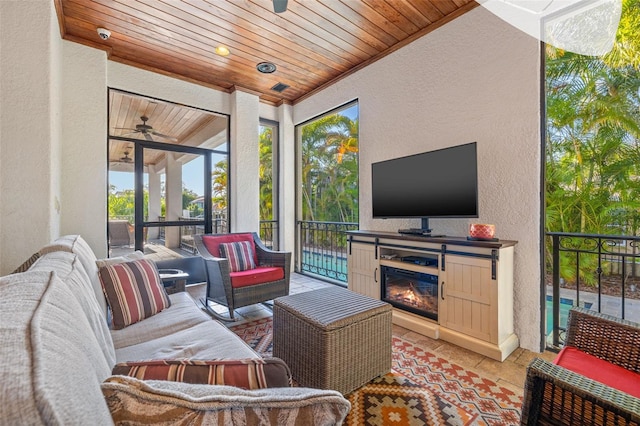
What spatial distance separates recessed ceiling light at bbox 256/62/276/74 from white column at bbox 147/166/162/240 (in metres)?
1.98

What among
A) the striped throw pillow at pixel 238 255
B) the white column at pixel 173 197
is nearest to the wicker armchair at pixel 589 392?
the striped throw pillow at pixel 238 255

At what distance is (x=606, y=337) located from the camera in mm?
1320

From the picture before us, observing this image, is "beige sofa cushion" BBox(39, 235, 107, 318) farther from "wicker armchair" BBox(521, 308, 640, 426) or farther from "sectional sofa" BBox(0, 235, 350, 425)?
"wicker armchair" BBox(521, 308, 640, 426)

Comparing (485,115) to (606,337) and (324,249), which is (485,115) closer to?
(606,337)

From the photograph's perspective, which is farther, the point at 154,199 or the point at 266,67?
the point at 154,199

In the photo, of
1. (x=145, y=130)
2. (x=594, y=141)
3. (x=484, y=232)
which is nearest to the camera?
(x=484, y=232)

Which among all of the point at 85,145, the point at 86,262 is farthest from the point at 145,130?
the point at 86,262

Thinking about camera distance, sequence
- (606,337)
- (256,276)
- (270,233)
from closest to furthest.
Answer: (606,337) < (256,276) < (270,233)

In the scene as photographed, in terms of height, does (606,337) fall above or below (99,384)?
below

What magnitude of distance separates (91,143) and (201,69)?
5.23ft

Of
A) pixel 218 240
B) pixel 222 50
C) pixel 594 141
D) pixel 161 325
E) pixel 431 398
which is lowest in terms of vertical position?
pixel 431 398

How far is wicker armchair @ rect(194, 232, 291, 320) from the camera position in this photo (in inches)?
107

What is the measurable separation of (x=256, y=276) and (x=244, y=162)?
6.71 feet

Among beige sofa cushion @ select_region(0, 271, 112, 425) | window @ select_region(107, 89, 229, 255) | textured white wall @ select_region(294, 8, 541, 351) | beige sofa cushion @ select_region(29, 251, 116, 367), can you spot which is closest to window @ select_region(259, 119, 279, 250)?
window @ select_region(107, 89, 229, 255)
